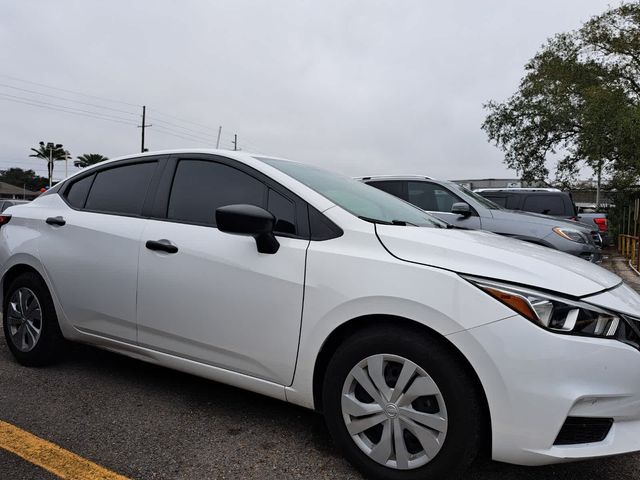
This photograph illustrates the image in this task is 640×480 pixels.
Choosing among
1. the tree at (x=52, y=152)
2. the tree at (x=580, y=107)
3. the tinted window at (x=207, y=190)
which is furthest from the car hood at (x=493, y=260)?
the tree at (x=52, y=152)

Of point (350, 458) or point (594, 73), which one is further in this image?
point (594, 73)

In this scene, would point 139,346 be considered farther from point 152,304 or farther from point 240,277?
point 240,277

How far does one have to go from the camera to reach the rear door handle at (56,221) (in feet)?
10.9

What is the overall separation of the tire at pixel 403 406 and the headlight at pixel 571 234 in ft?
16.9

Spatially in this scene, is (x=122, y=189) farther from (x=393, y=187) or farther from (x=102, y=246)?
(x=393, y=187)

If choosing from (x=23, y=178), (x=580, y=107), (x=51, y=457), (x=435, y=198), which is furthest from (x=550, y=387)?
(x=23, y=178)

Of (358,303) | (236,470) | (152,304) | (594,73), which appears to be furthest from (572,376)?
(594,73)

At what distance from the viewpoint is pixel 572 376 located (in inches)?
70.2

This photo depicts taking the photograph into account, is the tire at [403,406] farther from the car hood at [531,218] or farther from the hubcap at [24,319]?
the car hood at [531,218]

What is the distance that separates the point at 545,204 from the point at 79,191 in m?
9.21

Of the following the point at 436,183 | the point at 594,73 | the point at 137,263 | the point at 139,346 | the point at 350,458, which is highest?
the point at 594,73

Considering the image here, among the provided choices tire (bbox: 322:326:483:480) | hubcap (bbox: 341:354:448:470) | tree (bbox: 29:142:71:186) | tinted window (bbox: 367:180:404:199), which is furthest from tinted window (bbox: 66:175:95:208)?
tree (bbox: 29:142:71:186)

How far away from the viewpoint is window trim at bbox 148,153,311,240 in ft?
7.96

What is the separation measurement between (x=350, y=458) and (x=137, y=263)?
1612 millimetres
